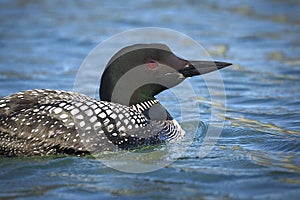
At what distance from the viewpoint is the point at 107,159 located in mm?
5672

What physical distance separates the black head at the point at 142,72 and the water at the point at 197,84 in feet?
2.26

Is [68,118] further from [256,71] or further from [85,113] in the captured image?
[256,71]

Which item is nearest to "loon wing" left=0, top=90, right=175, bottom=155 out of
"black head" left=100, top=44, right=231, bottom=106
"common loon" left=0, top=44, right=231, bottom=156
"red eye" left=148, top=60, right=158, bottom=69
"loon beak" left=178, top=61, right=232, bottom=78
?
"common loon" left=0, top=44, right=231, bottom=156

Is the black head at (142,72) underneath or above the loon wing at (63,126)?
above

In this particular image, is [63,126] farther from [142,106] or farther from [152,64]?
[152,64]

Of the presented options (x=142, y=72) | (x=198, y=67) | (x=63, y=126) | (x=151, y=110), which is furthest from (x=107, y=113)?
(x=198, y=67)

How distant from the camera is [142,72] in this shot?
6.07 meters

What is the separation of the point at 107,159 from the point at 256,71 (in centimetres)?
428

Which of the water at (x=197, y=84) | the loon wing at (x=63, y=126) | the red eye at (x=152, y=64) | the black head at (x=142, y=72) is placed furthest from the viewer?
the red eye at (x=152, y=64)

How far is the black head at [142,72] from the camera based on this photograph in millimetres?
5984

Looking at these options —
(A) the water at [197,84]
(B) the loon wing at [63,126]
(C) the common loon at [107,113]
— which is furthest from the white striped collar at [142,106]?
(A) the water at [197,84]

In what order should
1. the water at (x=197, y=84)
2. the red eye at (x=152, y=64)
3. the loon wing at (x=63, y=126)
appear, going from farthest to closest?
the red eye at (x=152, y=64)
the loon wing at (x=63, y=126)
the water at (x=197, y=84)

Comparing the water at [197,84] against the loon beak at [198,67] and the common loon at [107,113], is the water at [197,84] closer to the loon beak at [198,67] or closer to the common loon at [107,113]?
the common loon at [107,113]

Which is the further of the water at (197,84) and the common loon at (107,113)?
the common loon at (107,113)
